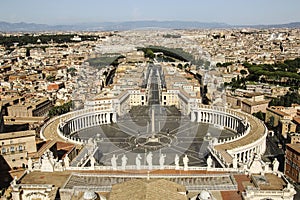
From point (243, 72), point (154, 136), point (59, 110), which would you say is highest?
point (243, 72)

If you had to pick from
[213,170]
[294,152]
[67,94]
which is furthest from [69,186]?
[67,94]

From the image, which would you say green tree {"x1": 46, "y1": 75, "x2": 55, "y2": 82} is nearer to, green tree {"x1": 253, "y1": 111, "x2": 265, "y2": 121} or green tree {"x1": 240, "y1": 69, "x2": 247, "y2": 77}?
green tree {"x1": 240, "y1": 69, "x2": 247, "y2": 77}

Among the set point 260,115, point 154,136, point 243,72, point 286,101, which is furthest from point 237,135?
point 243,72

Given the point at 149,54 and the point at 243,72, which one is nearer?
the point at 243,72

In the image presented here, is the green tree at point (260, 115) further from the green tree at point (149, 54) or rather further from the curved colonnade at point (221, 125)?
the green tree at point (149, 54)

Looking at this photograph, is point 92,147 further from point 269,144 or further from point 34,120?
A: point 269,144

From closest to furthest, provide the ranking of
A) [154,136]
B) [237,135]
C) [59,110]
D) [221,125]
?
[154,136] < [237,135] < [221,125] < [59,110]

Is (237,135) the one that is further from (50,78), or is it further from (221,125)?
(50,78)

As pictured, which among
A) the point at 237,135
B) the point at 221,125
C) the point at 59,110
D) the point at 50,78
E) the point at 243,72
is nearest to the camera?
the point at 237,135
